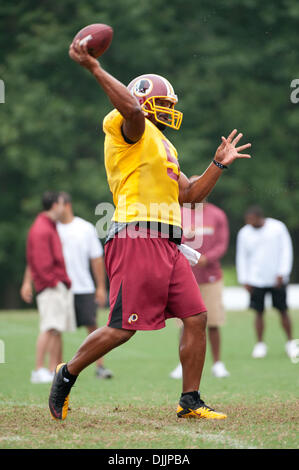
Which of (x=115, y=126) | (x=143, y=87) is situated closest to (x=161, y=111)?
(x=143, y=87)

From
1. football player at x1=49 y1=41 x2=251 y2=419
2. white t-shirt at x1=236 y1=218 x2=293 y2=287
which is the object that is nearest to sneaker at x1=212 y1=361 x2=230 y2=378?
white t-shirt at x1=236 y1=218 x2=293 y2=287

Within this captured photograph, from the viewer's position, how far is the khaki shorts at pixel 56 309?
9.62 meters

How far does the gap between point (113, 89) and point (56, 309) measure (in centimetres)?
502

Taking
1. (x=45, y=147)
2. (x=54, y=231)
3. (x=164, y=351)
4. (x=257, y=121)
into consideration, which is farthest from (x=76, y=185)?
(x=54, y=231)

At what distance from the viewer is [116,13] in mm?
29188

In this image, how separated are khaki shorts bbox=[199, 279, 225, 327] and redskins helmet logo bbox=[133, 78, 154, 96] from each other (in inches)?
179

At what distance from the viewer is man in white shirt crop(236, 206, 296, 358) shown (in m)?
12.5

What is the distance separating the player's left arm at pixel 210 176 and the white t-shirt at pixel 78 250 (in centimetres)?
422

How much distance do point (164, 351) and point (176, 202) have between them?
7665 mm

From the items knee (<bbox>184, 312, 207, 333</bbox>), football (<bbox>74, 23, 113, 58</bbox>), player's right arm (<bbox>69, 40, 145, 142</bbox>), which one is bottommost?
knee (<bbox>184, 312, 207, 333</bbox>)

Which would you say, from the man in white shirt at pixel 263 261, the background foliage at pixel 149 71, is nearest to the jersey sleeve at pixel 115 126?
the man in white shirt at pixel 263 261

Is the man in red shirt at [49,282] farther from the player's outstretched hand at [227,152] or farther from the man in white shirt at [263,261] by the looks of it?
the player's outstretched hand at [227,152]

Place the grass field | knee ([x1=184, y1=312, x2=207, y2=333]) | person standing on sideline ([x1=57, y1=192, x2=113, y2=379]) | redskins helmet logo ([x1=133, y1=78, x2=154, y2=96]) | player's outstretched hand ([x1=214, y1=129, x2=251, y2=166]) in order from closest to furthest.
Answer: the grass field → knee ([x1=184, y1=312, x2=207, y2=333]) → redskins helmet logo ([x1=133, y1=78, x2=154, y2=96]) → player's outstretched hand ([x1=214, y1=129, x2=251, y2=166]) → person standing on sideline ([x1=57, y1=192, x2=113, y2=379])

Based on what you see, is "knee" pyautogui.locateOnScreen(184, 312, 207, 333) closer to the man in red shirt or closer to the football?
the football
